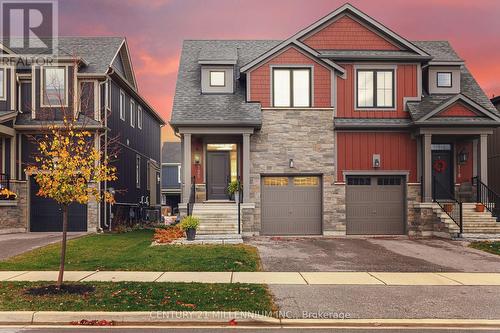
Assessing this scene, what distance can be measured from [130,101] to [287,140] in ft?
42.0

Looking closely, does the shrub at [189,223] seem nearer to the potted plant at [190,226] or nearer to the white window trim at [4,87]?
the potted plant at [190,226]

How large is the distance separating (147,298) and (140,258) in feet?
16.5

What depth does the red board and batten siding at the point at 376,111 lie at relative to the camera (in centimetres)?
2180

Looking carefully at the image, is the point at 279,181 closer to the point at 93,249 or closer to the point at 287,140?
the point at 287,140

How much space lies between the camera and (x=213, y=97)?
2233cm

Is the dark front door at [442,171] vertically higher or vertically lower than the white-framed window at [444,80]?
lower

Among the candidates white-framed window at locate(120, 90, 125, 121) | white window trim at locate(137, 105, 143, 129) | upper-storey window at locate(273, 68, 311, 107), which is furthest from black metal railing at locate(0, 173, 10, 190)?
upper-storey window at locate(273, 68, 311, 107)

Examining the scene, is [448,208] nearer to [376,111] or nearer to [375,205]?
[375,205]

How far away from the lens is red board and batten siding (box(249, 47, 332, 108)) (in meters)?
21.6

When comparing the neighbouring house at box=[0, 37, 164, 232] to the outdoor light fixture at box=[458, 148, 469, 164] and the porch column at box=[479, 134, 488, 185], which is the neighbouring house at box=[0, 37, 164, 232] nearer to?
the outdoor light fixture at box=[458, 148, 469, 164]

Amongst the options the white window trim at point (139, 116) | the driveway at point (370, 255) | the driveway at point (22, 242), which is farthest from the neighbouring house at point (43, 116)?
the driveway at point (370, 255)

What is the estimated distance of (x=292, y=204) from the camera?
2152cm

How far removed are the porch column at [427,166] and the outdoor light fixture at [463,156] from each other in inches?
86.9

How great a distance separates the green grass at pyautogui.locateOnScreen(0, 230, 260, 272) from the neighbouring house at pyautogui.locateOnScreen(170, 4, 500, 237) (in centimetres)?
Result: 447
